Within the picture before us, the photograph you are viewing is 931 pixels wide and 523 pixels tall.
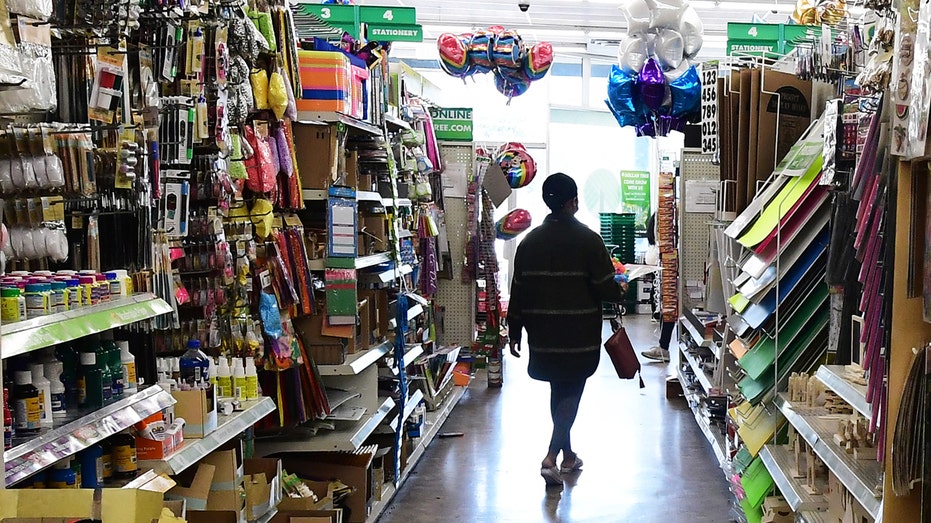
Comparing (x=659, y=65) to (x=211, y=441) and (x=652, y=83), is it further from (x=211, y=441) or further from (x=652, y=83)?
(x=211, y=441)

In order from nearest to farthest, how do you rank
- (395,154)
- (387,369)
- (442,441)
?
1. (387,369)
2. (395,154)
3. (442,441)

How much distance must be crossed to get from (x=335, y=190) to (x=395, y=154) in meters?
1.87

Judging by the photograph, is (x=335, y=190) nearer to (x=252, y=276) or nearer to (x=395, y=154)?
(x=252, y=276)

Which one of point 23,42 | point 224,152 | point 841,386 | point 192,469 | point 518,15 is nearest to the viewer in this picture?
point 23,42

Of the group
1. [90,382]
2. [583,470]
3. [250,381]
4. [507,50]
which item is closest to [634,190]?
[507,50]

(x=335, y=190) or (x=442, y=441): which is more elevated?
(x=335, y=190)

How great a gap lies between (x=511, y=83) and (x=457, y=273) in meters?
1.92

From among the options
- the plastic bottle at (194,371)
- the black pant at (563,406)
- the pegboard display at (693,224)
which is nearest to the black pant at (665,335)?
the pegboard display at (693,224)

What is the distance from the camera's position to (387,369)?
19.8 feet

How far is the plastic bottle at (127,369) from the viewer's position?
9.02 ft

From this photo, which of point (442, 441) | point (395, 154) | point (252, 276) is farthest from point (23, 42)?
point (442, 441)

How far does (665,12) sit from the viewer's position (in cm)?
756

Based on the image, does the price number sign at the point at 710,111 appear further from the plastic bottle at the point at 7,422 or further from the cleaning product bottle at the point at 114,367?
the plastic bottle at the point at 7,422

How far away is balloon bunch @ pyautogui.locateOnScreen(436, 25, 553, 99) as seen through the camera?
30.0 ft
